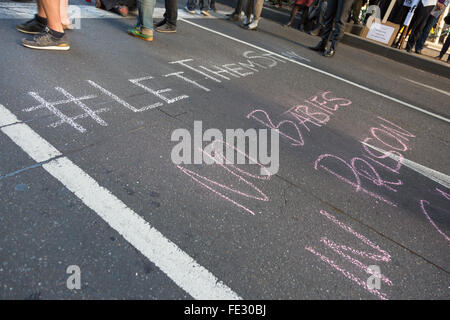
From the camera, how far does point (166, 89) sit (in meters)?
3.52

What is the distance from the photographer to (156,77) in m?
3.77

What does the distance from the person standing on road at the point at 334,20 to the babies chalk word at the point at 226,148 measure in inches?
187

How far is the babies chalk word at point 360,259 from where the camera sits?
1760 millimetres

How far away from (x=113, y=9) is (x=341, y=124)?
511 cm

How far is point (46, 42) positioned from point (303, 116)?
3.33 m

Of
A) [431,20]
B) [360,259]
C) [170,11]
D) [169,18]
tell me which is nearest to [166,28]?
[169,18]

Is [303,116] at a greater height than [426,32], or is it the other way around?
[426,32]

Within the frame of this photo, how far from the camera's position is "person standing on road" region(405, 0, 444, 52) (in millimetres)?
7867

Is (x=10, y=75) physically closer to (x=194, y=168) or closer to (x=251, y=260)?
(x=194, y=168)

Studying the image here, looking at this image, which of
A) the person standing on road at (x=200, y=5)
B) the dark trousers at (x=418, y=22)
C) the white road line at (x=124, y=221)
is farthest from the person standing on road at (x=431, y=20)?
the white road line at (x=124, y=221)

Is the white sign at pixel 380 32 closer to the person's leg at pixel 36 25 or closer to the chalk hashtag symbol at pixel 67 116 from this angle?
the person's leg at pixel 36 25

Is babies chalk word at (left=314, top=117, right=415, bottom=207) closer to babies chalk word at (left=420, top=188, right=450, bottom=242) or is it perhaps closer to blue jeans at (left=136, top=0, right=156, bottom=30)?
babies chalk word at (left=420, top=188, right=450, bottom=242)

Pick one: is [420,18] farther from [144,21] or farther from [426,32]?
[144,21]
